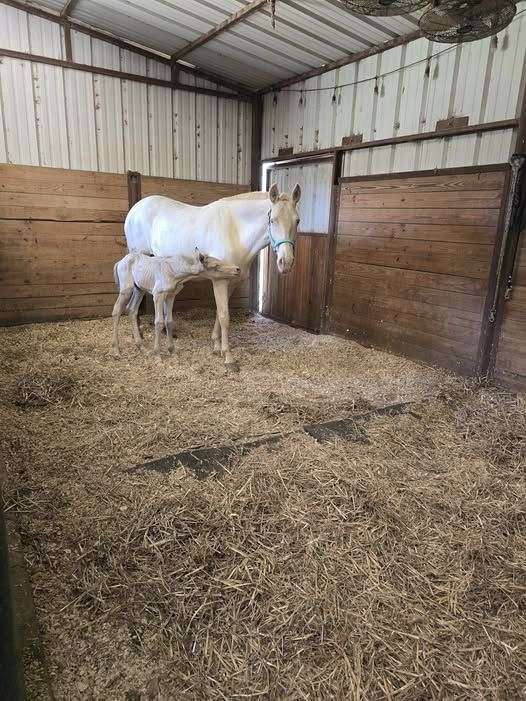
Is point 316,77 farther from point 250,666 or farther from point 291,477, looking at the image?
point 250,666

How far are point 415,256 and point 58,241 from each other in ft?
14.2

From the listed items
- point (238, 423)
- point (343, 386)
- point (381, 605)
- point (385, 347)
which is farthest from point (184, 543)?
point (385, 347)

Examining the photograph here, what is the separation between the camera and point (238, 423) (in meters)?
3.00

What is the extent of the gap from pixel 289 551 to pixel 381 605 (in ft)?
1.31

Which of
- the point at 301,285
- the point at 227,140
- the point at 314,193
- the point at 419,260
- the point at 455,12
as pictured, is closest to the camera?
the point at 455,12

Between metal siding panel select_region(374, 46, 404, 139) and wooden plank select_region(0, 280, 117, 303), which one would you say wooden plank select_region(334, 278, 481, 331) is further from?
wooden plank select_region(0, 280, 117, 303)

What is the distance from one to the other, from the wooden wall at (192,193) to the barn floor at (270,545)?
10.7ft

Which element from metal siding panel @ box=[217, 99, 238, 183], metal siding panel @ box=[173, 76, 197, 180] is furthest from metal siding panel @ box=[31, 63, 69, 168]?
metal siding panel @ box=[217, 99, 238, 183]

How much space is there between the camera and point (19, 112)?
5.11 meters

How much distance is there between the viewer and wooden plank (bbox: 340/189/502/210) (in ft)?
12.4

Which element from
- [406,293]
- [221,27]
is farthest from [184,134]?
[406,293]

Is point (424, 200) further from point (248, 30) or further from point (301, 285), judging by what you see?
point (248, 30)

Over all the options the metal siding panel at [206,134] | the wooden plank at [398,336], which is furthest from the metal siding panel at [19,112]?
the wooden plank at [398,336]

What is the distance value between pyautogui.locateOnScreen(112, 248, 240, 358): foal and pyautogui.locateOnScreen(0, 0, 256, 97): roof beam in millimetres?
3147
